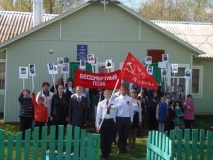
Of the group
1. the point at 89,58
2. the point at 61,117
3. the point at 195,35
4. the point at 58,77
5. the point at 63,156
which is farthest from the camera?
the point at 195,35

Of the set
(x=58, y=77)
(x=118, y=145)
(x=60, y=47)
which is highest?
(x=60, y=47)

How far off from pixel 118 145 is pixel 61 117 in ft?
6.72

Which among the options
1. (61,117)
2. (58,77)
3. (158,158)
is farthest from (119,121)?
(58,77)

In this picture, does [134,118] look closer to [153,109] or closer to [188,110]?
[153,109]

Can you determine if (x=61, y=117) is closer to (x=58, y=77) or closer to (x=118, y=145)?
(x=118, y=145)

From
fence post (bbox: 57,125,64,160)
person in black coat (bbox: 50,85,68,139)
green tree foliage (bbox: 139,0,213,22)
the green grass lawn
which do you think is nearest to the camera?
fence post (bbox: 57,125,64,160)

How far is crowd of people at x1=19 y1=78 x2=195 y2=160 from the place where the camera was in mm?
12195

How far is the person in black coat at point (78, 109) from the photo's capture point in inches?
496

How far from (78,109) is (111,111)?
96 centimetres

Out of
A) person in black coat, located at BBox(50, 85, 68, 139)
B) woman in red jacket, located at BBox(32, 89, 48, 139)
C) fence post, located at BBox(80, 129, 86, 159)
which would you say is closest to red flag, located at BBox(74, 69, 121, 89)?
person in black coat, located at BBox(50, 85, 68, 139)

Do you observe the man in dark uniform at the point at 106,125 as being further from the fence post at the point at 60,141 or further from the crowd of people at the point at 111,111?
the fence post at the point at 60,141

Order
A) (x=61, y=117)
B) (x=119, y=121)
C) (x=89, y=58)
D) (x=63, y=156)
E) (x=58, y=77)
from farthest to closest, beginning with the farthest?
(x=58, y=77) → (x=89, y=58) → (x=61, y=117) → (x=119, y=121) → (x=63, y=156)

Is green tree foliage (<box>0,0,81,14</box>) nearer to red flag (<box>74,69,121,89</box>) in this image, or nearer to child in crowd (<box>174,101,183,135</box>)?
child in crowd (<box>174,101,183,135</box>)

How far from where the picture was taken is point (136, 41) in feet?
65.8
